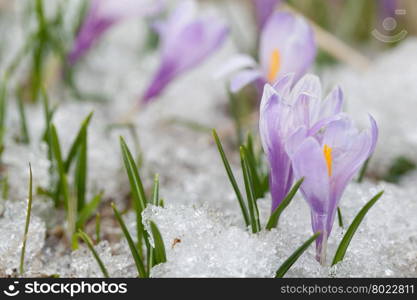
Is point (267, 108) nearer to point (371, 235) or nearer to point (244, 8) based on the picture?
point (371, 235)

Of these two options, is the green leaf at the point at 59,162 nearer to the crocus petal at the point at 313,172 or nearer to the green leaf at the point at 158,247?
the green leaf at the point at 158,247

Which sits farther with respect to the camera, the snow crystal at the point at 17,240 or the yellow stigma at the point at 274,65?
the yellow stigma at the point at 274,65

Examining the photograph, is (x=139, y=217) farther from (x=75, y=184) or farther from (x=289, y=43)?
(x=289, y=43)

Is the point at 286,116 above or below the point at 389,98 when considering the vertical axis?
above

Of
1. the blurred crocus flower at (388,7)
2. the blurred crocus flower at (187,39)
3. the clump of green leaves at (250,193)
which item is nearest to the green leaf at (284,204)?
the clump of green leaves at (250,193)

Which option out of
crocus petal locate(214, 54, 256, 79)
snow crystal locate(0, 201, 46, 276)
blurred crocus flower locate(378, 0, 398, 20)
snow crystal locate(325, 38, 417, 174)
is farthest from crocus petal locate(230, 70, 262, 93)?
Result: blurred crocus flower locate(378, 0, 398, 20)

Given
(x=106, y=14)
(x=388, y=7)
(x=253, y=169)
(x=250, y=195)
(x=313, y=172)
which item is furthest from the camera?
(x=388, y=7)

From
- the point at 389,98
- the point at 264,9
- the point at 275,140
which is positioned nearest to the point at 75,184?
the point at 275,140
